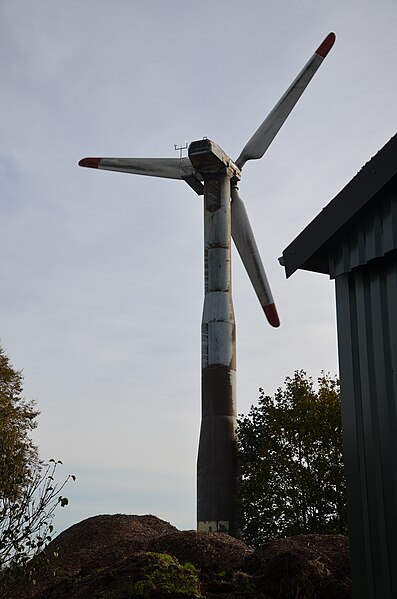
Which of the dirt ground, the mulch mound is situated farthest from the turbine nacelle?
the mulch mound

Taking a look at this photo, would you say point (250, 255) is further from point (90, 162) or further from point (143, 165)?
point (90, 162)

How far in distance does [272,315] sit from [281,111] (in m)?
7.49

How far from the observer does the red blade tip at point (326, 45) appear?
88.6 feet

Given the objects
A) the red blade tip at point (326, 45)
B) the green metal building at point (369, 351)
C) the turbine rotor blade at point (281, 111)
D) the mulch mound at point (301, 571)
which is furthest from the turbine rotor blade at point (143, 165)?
the green metal building at point (369, 351)

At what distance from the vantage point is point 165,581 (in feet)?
34.0

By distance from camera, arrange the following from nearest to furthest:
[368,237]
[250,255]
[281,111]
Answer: [368,237]
[250,255]
[281,111]

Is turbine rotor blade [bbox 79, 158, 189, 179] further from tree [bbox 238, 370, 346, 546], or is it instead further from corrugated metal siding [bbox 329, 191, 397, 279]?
corrugated metal siding [bbox 329, 191, 397, 279]

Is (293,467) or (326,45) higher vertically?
(326,45)

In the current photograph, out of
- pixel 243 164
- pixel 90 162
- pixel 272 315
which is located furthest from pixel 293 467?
pixel 90 162

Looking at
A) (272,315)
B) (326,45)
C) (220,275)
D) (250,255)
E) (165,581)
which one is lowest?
(165,581)

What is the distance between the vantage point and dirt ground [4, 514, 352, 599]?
395 inches

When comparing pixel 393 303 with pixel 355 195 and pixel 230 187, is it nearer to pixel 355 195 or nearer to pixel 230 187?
pixel 355 195

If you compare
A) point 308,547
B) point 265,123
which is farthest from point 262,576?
point 265,123

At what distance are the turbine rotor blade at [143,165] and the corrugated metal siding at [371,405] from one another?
1877 cm
